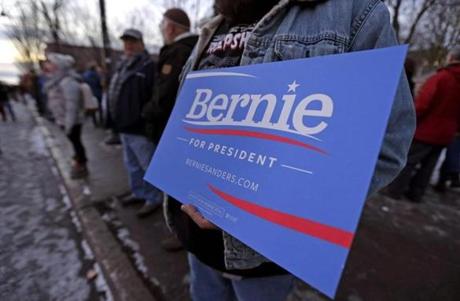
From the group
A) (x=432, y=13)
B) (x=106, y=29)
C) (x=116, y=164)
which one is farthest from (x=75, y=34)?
(x=432, y=13)

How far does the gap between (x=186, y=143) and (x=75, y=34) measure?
18.5 metres

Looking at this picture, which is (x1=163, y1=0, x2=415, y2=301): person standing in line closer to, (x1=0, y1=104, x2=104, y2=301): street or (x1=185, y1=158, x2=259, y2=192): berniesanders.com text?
(x1=185, y1=158, x2=259, y2=192): berniesanders.com text

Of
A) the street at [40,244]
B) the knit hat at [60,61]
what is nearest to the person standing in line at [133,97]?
the street at [40,244]

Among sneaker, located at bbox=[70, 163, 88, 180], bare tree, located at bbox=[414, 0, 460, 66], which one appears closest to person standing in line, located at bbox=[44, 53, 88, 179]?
sneaker, located at bbox=[70, 163, 88, 180]

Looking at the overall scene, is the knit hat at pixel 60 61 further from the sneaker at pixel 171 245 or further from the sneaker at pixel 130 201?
the sneaker at pixel 171 245

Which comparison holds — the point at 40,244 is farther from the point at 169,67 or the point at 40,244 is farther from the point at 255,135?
the point at 255,135

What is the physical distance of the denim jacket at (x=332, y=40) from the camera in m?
0.63

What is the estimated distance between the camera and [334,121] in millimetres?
527

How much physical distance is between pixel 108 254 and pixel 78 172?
7.13 feet

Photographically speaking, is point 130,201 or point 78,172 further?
point 78,172

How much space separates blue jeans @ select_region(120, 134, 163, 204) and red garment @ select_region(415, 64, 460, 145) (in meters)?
3.10

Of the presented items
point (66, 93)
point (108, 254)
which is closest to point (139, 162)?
point (108, 254)

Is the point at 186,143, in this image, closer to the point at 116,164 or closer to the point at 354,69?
the point at 354,69

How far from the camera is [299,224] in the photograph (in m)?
0.52
